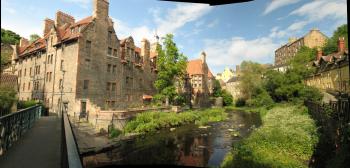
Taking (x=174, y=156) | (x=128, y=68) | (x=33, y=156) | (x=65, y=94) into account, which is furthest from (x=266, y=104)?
(x=33, y=156)

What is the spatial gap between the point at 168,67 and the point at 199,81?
19496 mm

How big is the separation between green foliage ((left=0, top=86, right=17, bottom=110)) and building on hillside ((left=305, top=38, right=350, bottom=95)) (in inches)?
1158

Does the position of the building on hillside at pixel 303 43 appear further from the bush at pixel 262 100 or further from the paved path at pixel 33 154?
Answer: the paved path at pixel 33 154

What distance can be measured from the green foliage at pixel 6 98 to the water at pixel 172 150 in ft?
27.0

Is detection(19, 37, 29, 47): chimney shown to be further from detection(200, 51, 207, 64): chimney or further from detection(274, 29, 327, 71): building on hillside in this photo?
detection(274, 29, 327, 71): building on hillside

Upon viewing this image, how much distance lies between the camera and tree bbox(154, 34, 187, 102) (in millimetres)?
33562

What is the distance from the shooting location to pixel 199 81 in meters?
51.9

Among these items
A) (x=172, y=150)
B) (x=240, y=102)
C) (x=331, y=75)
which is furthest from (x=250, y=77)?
(x=172, y=150)

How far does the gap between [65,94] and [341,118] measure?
80.1ft

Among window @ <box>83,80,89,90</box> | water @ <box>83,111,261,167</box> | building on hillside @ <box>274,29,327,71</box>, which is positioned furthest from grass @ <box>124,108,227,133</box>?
building on hillside @ <box>274,29,327,71</box>

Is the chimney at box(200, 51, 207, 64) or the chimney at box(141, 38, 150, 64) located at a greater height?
the chimney at box(200, 51, 207, 64)

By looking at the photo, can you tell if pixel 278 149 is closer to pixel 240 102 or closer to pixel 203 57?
pixel 203 57

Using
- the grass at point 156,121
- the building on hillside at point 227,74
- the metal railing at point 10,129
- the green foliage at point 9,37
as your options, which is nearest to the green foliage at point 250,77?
the grass at point 156,121

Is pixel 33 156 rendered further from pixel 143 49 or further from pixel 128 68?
pixel 143 49
